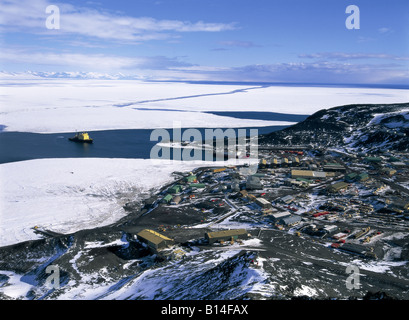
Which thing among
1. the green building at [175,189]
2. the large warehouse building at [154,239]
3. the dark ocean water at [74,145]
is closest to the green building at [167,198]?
the green building at [175,189]

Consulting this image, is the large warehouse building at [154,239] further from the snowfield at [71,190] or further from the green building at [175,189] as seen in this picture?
the green building at [175,189]

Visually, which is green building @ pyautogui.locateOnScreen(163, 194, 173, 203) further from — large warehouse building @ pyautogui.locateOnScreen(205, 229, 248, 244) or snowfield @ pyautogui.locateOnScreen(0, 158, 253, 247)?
large warehouse building @ pyautogui.locateOnScreen(205, 229, 248, 244)

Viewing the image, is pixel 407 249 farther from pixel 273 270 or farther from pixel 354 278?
pixel 273 270
